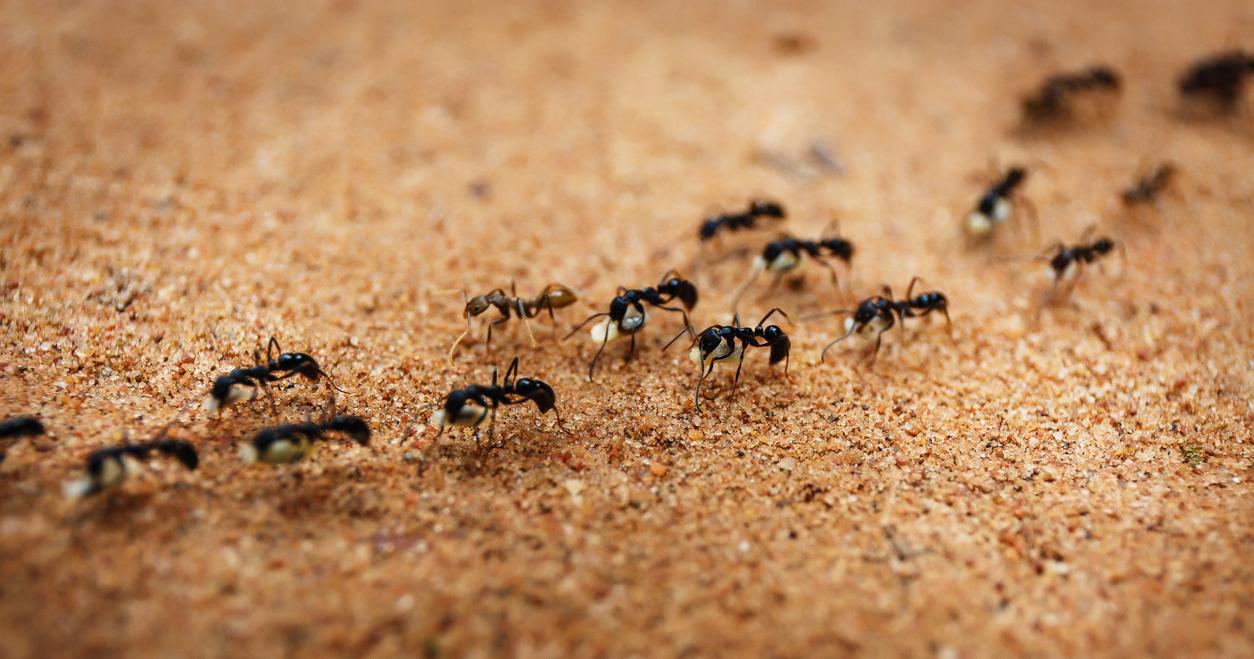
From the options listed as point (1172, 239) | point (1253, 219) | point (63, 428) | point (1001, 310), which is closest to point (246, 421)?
point (63, 428)

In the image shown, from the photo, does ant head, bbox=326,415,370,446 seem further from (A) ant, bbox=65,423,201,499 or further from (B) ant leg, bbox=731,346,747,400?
(B) ant leg, bbox=731,346,747,400

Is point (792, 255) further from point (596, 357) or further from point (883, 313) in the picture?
point (596, 357)

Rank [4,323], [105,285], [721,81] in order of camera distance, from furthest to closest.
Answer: [721,81]
[105,285]
[4,323]

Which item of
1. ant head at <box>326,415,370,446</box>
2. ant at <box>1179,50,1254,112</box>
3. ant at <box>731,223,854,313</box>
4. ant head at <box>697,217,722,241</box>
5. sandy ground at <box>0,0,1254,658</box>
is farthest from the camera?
ant at <box>1179,50,1254,112</box>

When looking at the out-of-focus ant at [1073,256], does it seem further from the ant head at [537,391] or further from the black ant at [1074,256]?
the ant head at [537,391]

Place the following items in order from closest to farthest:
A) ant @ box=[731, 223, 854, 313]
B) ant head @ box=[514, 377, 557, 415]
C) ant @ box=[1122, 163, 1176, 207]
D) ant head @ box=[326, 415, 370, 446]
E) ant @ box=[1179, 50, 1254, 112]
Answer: ant head @ box=[326, 415, 370, 446], ant head @ box=[514, 377, 557, 415], ant @ box=[731, 223, 854, 313], ant @ box=[1122, 163, 1176, 207], ant @ box=[1179, 50, 1254, 112]

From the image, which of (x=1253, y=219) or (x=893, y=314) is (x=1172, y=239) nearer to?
(x=1253, y=219)

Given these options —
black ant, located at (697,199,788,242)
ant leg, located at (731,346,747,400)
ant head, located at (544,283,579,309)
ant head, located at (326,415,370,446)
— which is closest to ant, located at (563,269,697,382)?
ant head, located at (544,283,579,309)

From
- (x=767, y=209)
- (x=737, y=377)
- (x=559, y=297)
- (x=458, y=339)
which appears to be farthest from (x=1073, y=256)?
(x=458, y=339)
